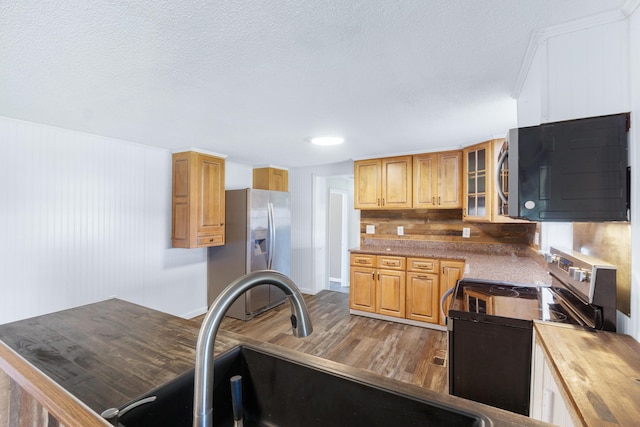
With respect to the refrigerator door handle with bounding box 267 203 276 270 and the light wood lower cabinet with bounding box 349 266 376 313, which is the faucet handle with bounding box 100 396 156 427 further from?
the refrigerator door handle with bounding box 267 203 276 270

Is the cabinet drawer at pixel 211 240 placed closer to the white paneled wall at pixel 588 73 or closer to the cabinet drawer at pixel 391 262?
the cabinet drawer at pixel 391 262

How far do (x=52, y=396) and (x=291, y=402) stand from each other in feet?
2.12

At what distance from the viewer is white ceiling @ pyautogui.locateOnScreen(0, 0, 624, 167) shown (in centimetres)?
115

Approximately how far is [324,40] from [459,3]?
1.86 feet

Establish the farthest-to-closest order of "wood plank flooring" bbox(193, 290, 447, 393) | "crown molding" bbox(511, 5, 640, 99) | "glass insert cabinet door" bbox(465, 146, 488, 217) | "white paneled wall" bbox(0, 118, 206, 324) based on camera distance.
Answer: "glass insert cabinet door" bbox(465, 146, 488, 217) < "wood plank flooring" bbox(193, 290, 447, 393) < "white paneled wall" bbox(0, 118, 206, 324) < "crown molding" bbox(511, 5, 640, 99)

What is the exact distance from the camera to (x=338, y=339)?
3.17 meters

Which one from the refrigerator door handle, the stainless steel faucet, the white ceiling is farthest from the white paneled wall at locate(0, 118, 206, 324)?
the stainless steel faucet

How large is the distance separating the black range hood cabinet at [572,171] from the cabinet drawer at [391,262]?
7.48ft

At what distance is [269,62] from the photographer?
1537 millimetres

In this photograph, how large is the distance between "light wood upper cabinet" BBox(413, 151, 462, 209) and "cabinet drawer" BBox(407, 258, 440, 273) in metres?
0.68

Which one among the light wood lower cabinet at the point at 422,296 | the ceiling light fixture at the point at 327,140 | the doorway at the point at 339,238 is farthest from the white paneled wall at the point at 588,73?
the doorway at the point at 339,238

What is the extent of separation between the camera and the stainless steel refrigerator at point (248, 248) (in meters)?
3.79

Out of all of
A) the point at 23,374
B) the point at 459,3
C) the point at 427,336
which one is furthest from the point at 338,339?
the point at 459,3

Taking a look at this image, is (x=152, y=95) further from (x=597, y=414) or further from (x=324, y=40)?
(x=597, y=414)
